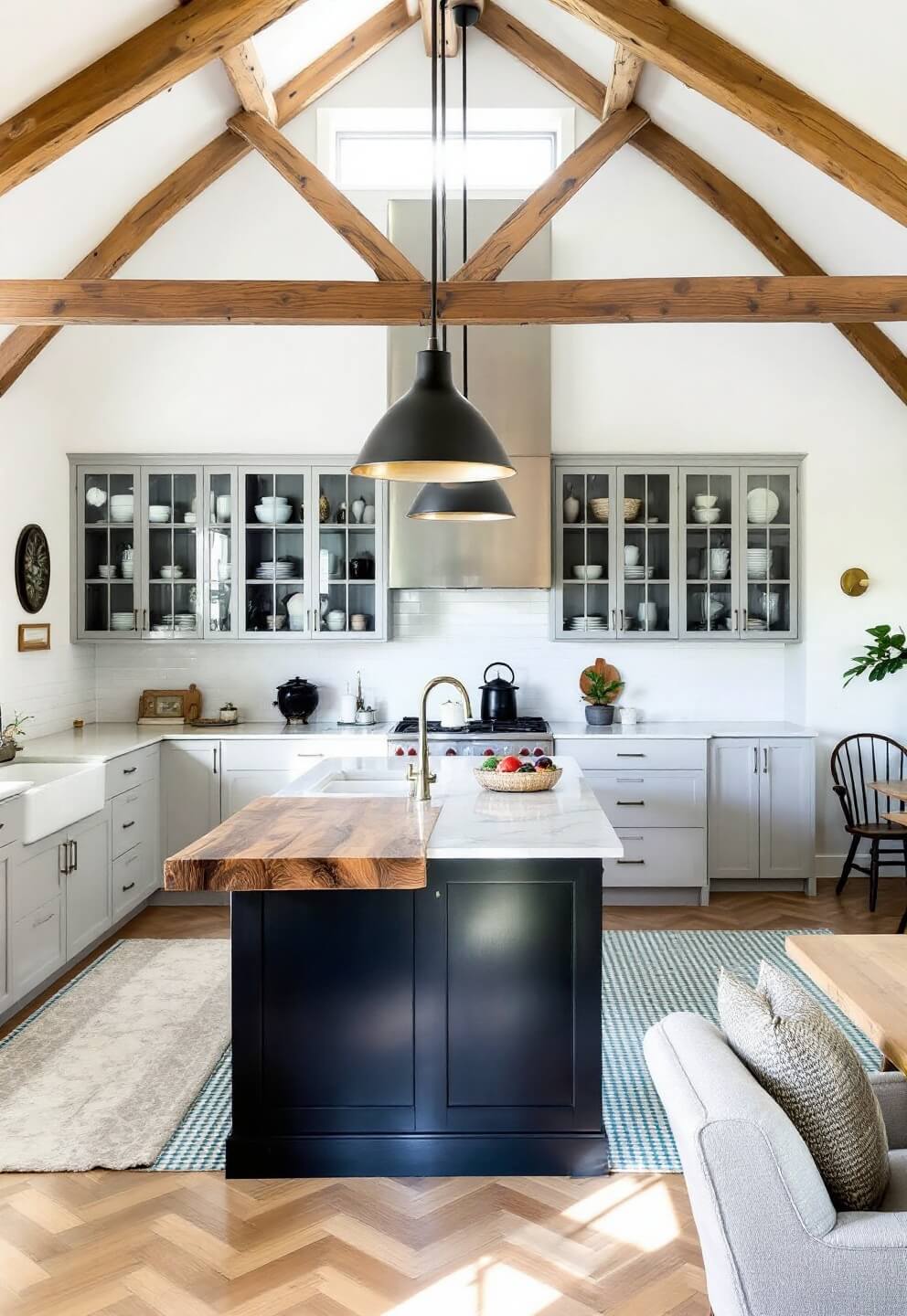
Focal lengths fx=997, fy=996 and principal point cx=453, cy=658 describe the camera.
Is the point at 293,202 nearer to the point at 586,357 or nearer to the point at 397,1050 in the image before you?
the point at 586,357

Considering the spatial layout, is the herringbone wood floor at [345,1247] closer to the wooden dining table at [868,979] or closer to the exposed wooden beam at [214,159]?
the wooden dining table at [868,979]

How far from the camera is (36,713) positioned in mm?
5527

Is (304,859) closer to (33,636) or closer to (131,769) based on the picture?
(131,769)

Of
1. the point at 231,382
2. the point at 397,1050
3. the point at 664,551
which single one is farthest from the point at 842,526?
the point at 397,1050

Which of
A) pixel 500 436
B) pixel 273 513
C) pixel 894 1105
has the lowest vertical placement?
pixel 894 1105

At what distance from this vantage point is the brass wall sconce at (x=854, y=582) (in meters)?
5.97

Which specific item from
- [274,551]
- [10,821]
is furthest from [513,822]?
[274,551]

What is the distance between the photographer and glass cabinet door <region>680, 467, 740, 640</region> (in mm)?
5906

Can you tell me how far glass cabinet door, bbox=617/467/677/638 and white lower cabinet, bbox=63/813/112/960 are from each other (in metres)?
3.11

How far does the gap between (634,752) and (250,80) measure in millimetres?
4202

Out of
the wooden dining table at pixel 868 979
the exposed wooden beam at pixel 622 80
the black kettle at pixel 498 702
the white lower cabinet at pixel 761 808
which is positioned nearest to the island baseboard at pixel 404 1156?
the wooden dining table at pixel 868 979

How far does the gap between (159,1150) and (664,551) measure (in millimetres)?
4240

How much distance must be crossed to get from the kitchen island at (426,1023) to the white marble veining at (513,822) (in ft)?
0.15

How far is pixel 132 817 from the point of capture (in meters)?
5.17
